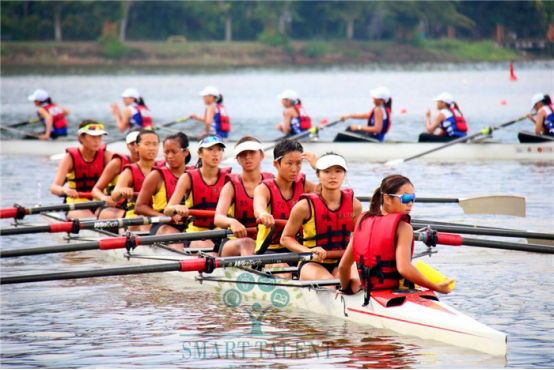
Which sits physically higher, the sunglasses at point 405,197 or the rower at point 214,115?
the rower at point 214,115

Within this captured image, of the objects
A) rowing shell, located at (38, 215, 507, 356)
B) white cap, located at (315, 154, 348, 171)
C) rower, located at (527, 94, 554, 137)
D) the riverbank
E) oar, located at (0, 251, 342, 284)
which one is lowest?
rowing shell, located at (38, 215, 507, 356)

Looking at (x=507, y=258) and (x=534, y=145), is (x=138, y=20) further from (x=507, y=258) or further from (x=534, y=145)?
(x=507, y=258)

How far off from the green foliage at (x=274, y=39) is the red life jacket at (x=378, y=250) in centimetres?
6721

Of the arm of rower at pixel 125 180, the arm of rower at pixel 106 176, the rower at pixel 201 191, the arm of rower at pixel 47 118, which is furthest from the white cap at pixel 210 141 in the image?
the arm of rower at pixel 47 118

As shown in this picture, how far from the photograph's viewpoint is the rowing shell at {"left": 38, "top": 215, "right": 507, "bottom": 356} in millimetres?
6535

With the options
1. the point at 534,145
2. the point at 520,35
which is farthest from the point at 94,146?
the point at 520,35

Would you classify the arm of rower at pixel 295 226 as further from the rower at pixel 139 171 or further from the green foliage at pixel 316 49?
the green foliage at pixel 316 49

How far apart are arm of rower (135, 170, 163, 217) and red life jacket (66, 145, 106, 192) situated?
2.05 metres

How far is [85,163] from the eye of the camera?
11.8 m

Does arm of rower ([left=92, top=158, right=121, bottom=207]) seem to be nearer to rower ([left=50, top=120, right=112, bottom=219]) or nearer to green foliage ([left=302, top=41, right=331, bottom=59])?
rower ([left=50, top=120, right=112, bottom=219])

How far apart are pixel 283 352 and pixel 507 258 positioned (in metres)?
4.25

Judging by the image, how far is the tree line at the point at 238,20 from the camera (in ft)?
229

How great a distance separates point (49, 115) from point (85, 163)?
849 cm

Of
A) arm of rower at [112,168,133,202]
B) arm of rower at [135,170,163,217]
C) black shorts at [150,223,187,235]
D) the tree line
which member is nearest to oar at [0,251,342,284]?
black shorts at [150,223,187,235]
